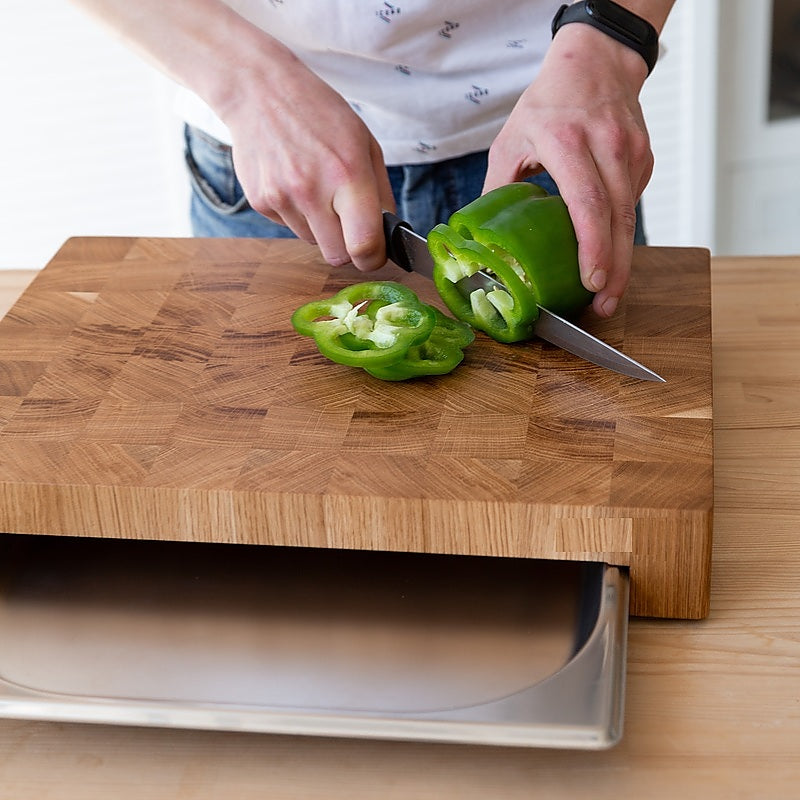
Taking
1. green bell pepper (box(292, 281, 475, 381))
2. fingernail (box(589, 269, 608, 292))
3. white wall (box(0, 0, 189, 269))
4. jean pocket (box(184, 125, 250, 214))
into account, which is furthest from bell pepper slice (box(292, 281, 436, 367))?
white wall (box(0, 0, 189, 269))

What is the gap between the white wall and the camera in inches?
105

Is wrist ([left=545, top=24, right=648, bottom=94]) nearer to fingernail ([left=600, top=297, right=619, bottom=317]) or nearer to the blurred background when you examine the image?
fingernail ([left=600, top=297, right=619, bottom=317])

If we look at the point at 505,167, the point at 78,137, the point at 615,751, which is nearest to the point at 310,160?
the point at 505,167

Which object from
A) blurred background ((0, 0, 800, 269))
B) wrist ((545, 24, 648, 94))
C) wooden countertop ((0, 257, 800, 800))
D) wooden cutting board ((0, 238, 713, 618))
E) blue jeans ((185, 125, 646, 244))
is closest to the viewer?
wooden countertop ((0, 257, 800, 800))

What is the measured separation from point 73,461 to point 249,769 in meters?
0.30


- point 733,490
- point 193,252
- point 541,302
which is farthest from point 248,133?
point 733,490

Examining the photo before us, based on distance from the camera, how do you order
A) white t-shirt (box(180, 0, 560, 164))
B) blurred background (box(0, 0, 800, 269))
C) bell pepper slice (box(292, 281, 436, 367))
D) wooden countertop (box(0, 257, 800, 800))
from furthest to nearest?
blurred background (box(0, 0, 800, 269)) < white t-shirt (box(180, 0, 560, 164)) < bell pepper slice (box(292, 281, 436, 367)) < wooden countertop (box(0, 257, 800, 800))

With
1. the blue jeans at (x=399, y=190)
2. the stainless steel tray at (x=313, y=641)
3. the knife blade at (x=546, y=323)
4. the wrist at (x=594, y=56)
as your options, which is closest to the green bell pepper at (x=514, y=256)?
the knife blade at (x=546, y=323)

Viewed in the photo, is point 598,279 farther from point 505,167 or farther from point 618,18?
point 618,18

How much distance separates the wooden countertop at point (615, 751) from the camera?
0.72 metres

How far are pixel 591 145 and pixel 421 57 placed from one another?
0.36 m

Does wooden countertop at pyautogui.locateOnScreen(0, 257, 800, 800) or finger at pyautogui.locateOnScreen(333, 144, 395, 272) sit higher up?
finger at pyautogui.locateOnScreen(333, 144, 395, 272)

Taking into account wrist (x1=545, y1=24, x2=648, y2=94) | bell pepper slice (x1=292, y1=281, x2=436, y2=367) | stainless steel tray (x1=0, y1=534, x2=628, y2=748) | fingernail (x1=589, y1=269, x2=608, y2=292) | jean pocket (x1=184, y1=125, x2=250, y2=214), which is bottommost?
stainless steel tray (x1=0, y1=534, x2=628, y2=748)

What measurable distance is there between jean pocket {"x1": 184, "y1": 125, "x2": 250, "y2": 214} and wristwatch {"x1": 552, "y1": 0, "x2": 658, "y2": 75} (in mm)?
511
